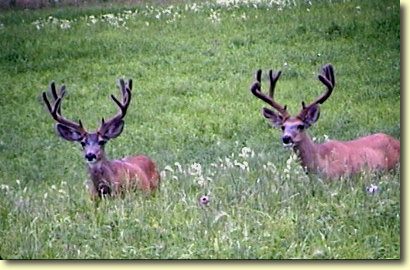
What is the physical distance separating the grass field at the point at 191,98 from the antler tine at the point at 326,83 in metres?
0.05

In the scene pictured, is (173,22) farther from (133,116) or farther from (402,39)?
(402,39)

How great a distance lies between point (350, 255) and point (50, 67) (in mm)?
2085

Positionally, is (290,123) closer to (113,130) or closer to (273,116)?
(273,116)

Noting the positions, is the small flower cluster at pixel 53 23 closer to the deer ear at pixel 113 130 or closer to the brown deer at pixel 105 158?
the brown deer at pixel 105 158

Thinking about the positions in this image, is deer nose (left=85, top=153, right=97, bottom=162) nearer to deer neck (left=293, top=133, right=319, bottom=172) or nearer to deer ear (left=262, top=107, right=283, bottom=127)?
deer ear (left=262, top=107, right=283, bottom=127)

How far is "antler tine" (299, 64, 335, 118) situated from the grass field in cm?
5

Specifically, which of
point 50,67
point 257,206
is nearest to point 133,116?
point 50,67

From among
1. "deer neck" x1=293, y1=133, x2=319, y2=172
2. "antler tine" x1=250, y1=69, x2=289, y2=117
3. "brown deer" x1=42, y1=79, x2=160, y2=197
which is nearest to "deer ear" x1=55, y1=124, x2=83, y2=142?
"brown deer" x1=42, y1=79, x2=160, y2=197

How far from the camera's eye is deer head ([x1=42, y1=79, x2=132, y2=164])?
633 cm

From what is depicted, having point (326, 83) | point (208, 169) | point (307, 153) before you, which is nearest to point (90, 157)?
point (208, 169)

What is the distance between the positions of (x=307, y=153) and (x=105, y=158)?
113cm

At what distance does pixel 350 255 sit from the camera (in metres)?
5.53

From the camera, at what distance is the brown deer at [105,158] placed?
20.8 ft

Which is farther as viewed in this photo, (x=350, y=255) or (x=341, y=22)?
(x=341, y=22)
